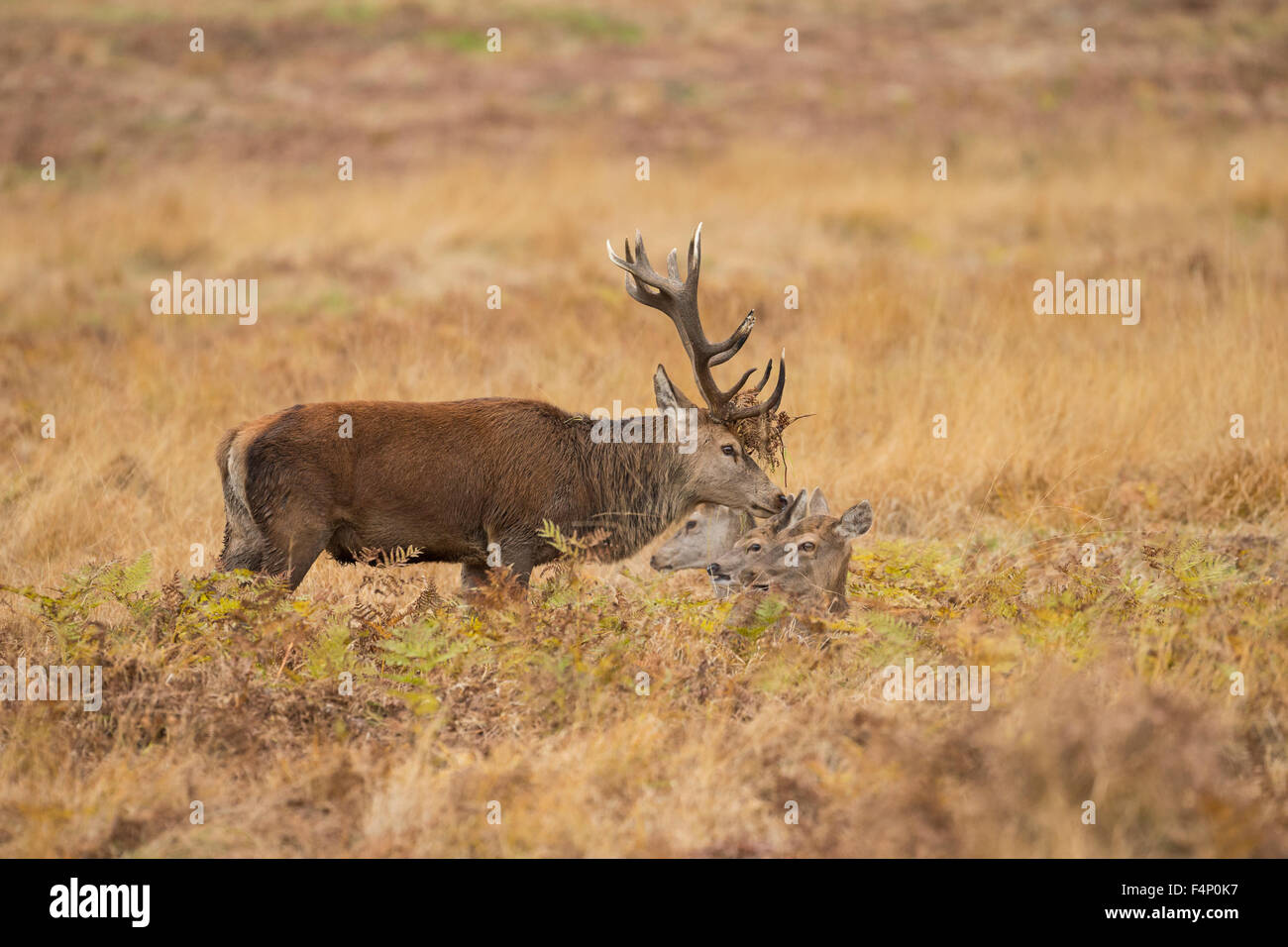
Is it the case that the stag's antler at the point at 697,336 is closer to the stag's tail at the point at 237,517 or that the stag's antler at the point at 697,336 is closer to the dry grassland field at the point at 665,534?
the dry grassland field at the point at 665,534

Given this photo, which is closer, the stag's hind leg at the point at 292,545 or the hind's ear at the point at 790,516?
the stag's hind leg at the point at 292,545

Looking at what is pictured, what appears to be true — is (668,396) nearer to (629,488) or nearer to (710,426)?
(710,426)

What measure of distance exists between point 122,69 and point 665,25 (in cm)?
1353

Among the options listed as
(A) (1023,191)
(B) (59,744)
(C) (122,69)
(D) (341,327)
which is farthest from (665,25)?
(B) (59,744)

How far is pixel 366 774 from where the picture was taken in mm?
4887

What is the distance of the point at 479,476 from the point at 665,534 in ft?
4.41

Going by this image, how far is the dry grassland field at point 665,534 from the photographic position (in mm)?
4652

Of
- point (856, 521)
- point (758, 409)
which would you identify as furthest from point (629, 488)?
point (856, 521)

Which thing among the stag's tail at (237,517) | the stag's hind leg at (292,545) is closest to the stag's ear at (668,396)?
the stag's hind leg at (292,545)

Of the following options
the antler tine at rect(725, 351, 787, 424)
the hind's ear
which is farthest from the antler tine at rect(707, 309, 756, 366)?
the hind's ear

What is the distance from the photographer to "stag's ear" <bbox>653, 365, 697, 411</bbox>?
24.8 ft

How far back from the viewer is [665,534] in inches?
307

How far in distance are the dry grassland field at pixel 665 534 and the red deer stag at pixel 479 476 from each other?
14 centimetres
